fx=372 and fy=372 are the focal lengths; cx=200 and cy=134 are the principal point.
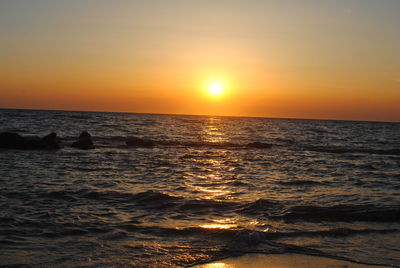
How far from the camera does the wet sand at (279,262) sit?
6340mm

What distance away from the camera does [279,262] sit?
6.50 meters

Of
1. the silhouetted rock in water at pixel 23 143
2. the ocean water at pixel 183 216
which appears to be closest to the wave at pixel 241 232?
the ocean water at pixel 183 216

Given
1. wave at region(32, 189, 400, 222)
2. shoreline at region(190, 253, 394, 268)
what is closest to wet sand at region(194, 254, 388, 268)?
shoreline at region(190, 253, 394, 268)

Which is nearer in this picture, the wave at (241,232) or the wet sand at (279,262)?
the wet sand at (279,262)

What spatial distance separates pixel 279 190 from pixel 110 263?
801 cm

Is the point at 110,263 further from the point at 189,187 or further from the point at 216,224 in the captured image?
the point at 189,187

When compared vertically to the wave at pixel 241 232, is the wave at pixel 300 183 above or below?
above

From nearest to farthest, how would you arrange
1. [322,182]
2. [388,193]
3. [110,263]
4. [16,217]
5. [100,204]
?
[110,263], [16,217], [100,204], [388,193], [322,182]

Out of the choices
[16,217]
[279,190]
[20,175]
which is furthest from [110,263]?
[20,175]

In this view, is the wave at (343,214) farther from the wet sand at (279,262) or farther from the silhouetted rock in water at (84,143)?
the silhouetted rock in water at (84,143)

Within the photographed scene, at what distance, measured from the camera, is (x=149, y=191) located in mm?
11945

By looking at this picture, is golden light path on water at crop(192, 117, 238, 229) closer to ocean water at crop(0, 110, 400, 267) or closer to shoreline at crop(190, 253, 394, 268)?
ocean water at crop(0, 110, 400, 267)

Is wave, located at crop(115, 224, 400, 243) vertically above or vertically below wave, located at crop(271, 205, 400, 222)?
below

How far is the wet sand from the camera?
20.8ft
